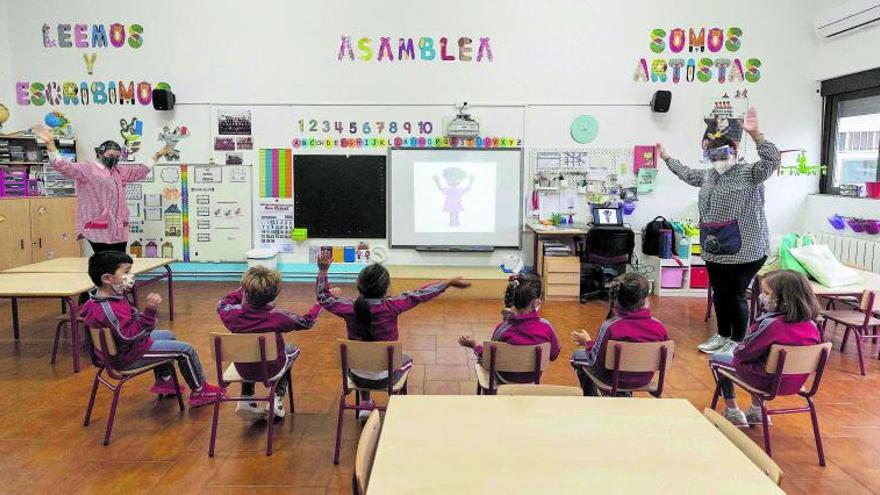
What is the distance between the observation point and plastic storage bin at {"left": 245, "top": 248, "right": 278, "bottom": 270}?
6883 mm

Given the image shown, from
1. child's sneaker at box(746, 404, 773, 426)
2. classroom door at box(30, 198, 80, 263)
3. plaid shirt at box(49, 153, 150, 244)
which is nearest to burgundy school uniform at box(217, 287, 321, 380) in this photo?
child's sneaker at box(746, 404, 773, 426)

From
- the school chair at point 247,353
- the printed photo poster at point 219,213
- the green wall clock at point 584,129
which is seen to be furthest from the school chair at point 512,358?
the printed photo poster at point 219,213

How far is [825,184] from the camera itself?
23.5 feet

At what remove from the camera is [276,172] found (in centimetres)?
712

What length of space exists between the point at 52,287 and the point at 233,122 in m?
3.55

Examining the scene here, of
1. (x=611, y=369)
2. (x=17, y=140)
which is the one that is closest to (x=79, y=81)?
(x=17, y=140)

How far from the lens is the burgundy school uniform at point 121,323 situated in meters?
3.00

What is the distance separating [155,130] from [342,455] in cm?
561

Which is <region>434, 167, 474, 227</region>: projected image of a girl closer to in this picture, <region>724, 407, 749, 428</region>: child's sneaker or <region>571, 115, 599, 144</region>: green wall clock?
<region>571, 115, 599, 144</region>: green wall clock

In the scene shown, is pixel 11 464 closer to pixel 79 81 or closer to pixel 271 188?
pixel 271 188

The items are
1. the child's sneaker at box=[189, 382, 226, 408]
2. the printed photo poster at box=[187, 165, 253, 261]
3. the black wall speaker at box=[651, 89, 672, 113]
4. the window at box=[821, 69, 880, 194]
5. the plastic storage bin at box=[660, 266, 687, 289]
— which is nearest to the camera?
the child's sneaker at box=[189, 382, 226, 408]

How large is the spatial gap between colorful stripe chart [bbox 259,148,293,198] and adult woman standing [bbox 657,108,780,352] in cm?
461

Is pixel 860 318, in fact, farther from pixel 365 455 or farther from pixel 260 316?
pixel 365 455

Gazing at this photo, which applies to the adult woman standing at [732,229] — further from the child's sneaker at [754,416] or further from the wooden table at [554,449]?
the wooden table at [554,449]
